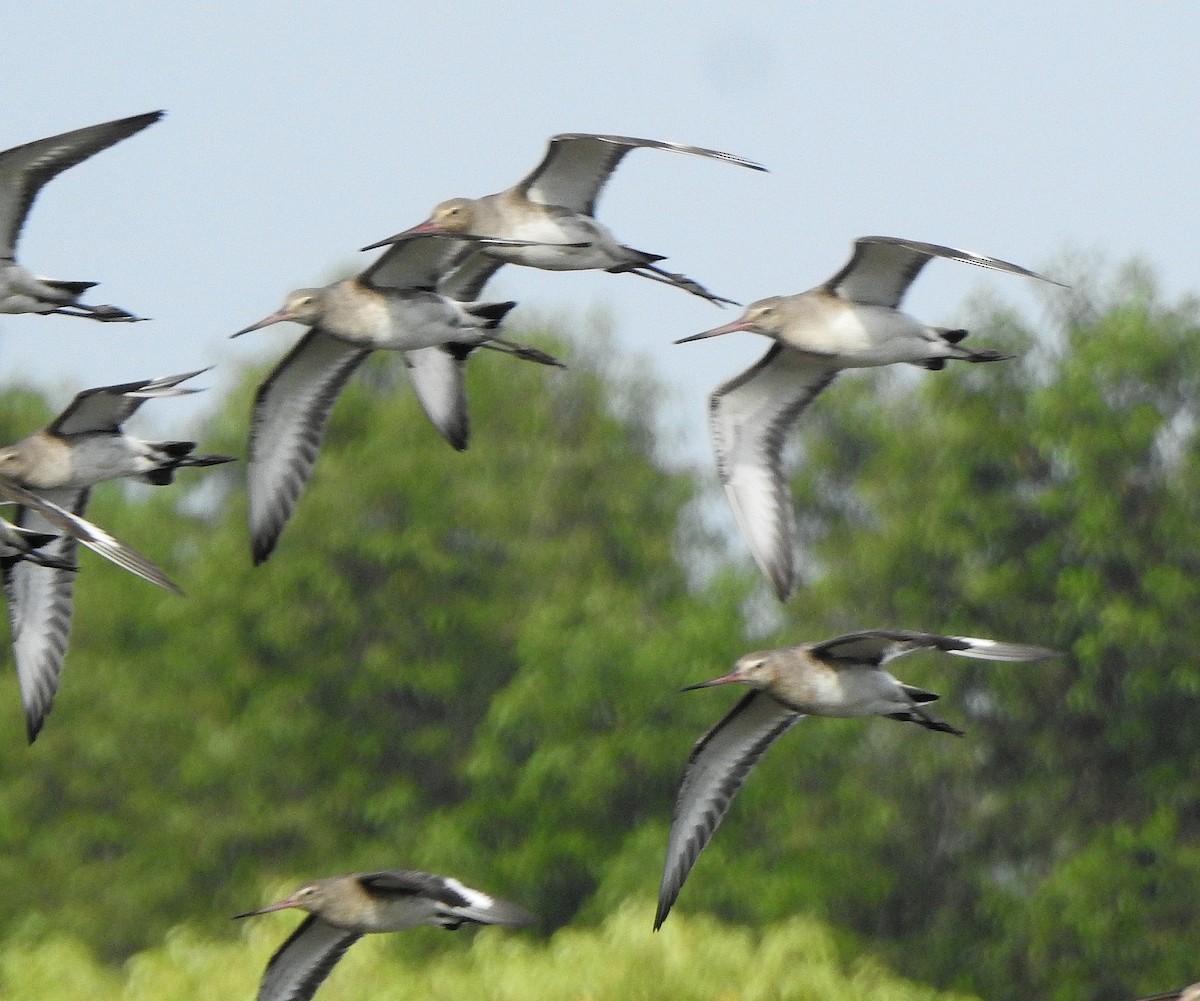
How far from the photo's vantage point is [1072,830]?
39.6 m

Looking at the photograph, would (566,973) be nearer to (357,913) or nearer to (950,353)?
(357,913)

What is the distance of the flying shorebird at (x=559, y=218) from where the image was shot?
15.2 metres

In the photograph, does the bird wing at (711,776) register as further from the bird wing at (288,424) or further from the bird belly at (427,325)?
the bird wing at (288,424)

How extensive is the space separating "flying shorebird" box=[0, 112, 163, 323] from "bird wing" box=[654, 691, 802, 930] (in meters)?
4.42

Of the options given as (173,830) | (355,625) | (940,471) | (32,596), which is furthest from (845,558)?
(32,596)

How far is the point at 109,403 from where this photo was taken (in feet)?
52.3

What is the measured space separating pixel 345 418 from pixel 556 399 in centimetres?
470

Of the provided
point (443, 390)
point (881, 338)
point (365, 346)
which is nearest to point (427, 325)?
point (365, 346)

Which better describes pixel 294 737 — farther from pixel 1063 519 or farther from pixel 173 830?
pixel 1063 519

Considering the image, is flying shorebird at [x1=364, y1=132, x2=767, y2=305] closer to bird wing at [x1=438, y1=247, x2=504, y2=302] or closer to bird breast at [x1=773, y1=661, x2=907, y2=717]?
bird wing at [x1=438, y1=247, x2=504, y2=302]

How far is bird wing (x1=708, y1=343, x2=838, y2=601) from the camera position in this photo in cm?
1611

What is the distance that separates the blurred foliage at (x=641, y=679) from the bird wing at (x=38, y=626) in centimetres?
1257

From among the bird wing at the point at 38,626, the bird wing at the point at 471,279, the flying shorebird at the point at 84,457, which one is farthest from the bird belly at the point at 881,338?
the bird wing at the point at 38,626

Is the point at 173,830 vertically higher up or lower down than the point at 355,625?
lower down
